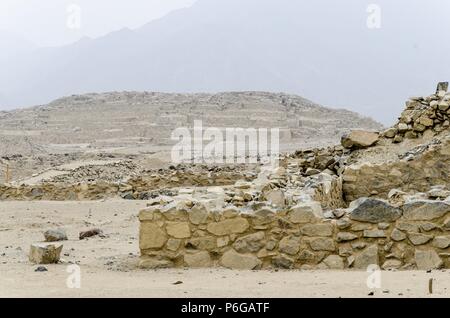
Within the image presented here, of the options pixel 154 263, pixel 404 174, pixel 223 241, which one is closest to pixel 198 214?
pixel 223 241

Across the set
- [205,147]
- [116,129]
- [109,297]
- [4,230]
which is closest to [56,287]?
[109,297]

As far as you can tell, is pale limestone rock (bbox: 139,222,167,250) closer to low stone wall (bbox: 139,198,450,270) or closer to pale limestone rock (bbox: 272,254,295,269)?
low stone wall (bbox: 139,198,450,270)

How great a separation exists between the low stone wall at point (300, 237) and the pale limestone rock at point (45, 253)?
0.91 metres

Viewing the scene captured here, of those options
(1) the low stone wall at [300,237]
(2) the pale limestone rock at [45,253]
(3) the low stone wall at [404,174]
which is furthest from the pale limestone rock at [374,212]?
(3) the low stone wall at [404,174]

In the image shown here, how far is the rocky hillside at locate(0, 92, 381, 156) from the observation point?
3909 cm

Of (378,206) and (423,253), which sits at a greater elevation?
(378,206)

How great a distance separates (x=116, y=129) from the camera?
4309 cm

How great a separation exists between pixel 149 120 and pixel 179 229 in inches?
1566

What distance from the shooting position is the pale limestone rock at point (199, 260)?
5.80 metres

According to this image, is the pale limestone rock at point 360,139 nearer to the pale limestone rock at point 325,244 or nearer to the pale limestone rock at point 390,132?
the pale limestone rock at point 390,132

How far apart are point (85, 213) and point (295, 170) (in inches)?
169

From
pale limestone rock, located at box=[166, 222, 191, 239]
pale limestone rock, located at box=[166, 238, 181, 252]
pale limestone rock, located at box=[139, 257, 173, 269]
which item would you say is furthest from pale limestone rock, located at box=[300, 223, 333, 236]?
pale limestone rock, located at box=[139, 257, 173, 269]
